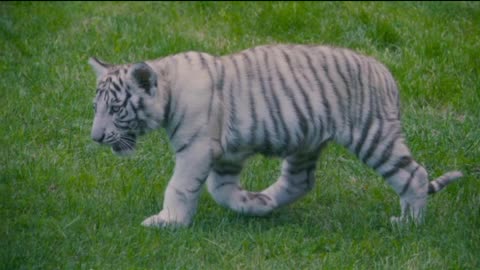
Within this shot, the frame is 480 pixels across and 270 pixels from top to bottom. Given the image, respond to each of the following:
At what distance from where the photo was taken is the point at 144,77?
5.91 m

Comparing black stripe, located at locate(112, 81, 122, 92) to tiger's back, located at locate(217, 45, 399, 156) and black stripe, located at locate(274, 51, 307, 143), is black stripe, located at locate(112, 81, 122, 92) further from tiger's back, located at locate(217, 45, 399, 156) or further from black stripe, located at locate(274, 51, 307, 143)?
black stripe, located at locate(274, 51, 307, 143)

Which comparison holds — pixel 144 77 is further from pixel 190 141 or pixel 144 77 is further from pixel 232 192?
pixel 232 192

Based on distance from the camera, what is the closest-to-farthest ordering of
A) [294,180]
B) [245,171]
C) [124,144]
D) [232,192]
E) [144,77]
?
1. [144,77]
2. [124,144]
3. [232,192]
4. [294,180]
5. [245,171]

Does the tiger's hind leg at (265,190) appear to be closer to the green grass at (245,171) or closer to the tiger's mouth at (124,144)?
the green grass at (245,171)

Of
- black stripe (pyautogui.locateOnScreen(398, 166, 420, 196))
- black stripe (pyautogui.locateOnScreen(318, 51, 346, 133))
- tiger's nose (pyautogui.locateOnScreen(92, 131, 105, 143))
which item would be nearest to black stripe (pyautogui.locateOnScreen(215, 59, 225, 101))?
black stripe (pyautogui.locateOnScreen(318, 51, 346, 133))

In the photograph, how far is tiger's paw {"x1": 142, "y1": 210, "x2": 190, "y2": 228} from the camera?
19.9 feet

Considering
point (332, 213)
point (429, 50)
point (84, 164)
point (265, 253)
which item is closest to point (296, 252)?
point (265, 253)

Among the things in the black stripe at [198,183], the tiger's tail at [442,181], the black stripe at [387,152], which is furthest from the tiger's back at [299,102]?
the tiger's tail at [442,181]

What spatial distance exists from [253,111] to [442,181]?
1.43m

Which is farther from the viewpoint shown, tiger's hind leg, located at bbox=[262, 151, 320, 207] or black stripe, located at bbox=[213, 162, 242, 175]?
tiger's hind leg, located at bbox=[262, 151, 320, 207]

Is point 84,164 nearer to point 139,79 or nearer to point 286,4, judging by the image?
point 139,79

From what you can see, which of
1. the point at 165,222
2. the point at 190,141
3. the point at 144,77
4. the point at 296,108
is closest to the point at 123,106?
the point at 144,77

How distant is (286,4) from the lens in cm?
982

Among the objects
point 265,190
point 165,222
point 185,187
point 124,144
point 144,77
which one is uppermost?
point 144,77
